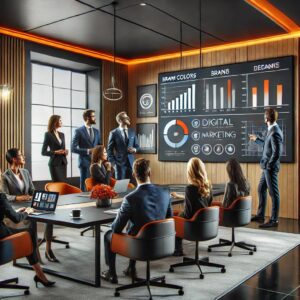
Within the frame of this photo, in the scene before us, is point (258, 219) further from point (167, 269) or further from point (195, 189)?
point (195, 189)

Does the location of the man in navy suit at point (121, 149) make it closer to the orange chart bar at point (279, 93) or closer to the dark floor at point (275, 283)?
the orange chart bar at point (279, 93)

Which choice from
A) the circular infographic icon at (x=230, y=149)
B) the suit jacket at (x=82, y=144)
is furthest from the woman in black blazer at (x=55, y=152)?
the circular infographic icon at (x=230, y=149)

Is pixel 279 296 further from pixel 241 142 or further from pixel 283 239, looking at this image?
pixel 241 142

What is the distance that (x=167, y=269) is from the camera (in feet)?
15.5

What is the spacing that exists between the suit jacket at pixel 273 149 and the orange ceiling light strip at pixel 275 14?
5.65ft

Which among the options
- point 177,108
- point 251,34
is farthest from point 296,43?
point 177,108

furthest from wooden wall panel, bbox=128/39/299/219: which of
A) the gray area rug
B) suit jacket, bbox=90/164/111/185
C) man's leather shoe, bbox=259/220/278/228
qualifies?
suit jacket, bbox=90/164/111/185

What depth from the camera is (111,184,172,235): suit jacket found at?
3.55m

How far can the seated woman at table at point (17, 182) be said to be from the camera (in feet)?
15.7

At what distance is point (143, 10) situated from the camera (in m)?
6.36

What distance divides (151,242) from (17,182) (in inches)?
84.1

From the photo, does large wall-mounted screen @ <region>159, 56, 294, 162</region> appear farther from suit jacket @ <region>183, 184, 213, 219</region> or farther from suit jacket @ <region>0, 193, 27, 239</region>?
suit jacket @ <region>0, 193, 27, 239</region>

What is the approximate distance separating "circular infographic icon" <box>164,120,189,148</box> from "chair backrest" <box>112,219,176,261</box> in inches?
222

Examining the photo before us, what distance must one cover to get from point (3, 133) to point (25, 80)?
3.62 feet
